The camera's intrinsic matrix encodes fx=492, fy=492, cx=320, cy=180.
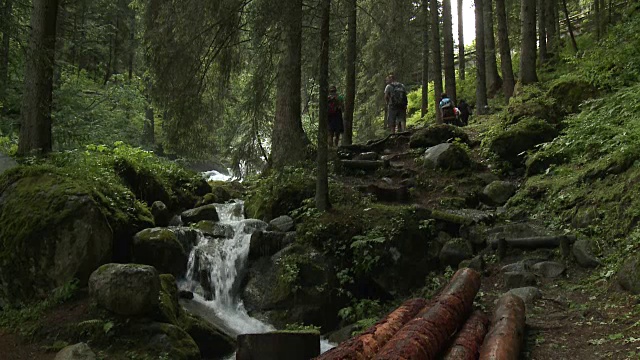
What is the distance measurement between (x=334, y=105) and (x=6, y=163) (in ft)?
28.7

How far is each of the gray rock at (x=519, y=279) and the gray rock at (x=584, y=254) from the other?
0.69 m

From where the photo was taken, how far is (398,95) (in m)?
16.0

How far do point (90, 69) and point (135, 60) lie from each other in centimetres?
281

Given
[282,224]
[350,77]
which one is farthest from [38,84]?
[350,77]

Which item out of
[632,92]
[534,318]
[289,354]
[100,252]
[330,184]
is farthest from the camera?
[330,184]

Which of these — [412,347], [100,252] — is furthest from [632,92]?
[100,252]

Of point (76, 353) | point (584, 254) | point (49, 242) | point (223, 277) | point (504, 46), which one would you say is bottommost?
point (76, 353)

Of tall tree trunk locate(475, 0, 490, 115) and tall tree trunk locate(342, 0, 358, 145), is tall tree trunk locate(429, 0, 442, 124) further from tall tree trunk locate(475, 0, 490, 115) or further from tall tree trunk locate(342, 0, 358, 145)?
tall tree trunk locate(342, 0, 358, 145)

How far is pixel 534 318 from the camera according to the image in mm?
5941

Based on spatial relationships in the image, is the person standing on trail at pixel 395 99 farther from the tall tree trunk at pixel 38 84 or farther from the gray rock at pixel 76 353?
the gray rock at pixel 76 353

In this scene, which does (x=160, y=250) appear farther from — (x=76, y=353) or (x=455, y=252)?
(x=455, y=252)

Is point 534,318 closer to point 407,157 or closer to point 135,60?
point 407,157

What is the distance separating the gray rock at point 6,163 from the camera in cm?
969

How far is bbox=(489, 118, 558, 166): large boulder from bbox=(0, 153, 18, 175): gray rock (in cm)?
1071
